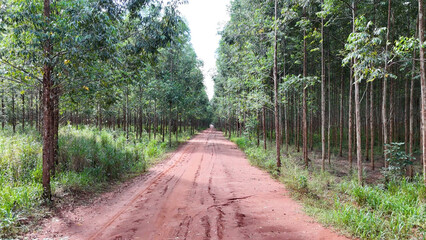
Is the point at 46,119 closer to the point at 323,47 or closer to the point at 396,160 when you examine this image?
the point at 396,160

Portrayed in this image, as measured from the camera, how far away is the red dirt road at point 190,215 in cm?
443

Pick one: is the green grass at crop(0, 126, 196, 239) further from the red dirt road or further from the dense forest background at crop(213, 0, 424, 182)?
the dense forest background at crop(213, 0, 424, 182)

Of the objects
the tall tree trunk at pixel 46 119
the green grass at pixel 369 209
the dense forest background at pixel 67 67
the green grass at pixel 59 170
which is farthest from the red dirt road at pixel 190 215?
the dense forest background at pixel 67 67

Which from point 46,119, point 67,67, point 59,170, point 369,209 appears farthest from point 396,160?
point 59,170

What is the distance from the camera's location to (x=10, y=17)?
4969 mm

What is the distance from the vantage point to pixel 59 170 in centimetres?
805

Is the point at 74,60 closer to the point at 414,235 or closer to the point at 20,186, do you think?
the point at 20,186

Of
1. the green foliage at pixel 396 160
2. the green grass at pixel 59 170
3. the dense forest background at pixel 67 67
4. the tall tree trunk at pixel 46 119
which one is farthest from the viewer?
the green foliage at pixel 396 160

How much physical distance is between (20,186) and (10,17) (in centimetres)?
434

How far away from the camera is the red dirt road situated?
443 centimetres

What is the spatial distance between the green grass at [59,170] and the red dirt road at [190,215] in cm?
77

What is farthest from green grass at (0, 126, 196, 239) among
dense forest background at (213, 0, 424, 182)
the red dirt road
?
dense forest background at (213, 0, 424, 182)

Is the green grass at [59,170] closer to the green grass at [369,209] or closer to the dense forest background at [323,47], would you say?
the green grass at [369,209]

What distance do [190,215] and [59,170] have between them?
5.73 metres
